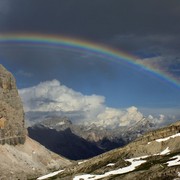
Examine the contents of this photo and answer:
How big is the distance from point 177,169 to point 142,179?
14.1 m

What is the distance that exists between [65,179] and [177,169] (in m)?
65.2

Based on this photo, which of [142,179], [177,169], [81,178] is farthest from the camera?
[81,178]

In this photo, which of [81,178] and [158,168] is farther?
[81,178]

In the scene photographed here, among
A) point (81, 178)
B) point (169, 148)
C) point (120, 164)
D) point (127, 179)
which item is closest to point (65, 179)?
point (81, 178)

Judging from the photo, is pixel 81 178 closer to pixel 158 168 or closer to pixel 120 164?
pixel 120 164

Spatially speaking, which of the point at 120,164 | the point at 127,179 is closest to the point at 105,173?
the point at 120,164

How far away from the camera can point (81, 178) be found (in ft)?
558

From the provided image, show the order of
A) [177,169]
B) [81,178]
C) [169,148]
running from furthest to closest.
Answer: [169,148]
[81,178]
[177,169]

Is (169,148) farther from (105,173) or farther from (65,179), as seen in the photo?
(65,179)

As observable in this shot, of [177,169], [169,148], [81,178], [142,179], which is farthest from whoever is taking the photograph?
[169,148]

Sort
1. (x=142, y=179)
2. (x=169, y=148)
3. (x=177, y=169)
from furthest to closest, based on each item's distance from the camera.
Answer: (x=169, y=148) < (x=142, y=179) < (x=177, y=169)

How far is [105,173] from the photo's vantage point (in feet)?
563

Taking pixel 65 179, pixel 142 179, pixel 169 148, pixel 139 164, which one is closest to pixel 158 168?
pixel 142 179

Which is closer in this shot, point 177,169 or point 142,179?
point 177,169
